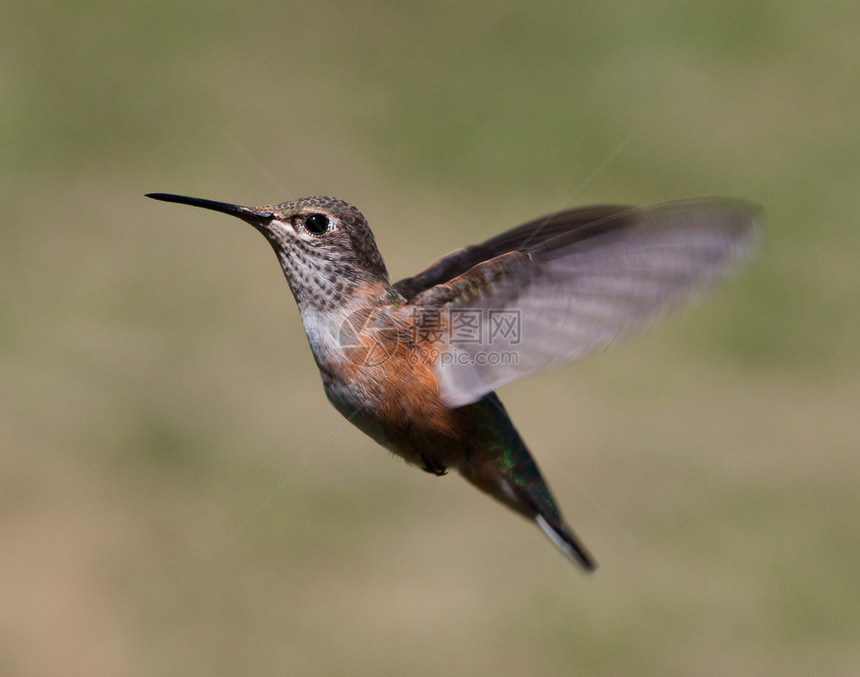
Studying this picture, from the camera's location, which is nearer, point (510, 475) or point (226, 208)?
point (226, 208)

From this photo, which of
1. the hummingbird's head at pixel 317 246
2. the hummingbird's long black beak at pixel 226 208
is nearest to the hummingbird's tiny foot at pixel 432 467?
the hummingbird's head at pixel 317 246

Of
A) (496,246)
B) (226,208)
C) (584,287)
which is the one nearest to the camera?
(584,287)

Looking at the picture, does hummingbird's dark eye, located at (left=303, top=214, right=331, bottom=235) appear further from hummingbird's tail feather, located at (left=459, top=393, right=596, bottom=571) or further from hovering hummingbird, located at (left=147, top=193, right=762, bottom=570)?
hummingbird's tail feather, located at (left=459, top=393, right=596, bottom=571)

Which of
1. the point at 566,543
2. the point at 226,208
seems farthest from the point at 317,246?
the point at 566,543

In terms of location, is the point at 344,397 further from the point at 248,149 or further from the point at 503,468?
the point at 248,149

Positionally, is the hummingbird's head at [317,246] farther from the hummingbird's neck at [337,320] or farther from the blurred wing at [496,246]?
the blurred wing at [496,246]

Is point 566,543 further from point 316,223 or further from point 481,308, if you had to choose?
point 316,223

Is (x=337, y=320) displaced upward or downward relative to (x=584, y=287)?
upward

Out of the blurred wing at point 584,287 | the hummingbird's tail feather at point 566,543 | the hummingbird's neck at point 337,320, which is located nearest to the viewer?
the blurred wing at point 584,287
